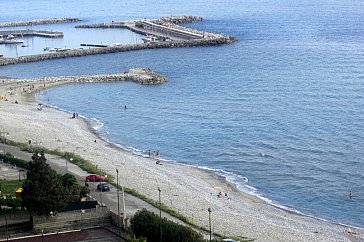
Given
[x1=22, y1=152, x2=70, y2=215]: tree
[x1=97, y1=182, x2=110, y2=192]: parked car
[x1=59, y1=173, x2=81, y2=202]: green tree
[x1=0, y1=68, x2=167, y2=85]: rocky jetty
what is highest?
[x1=22, y1=152, x2=70, y2=215]: tree

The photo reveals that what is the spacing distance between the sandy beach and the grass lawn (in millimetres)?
6638

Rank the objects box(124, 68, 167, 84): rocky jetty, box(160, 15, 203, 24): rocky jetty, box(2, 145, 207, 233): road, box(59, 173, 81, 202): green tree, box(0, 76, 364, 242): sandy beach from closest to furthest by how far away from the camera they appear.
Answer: box(59, 173, 81, 202): green tree → box(0, 76, 364, 242): sandy beach → box(2, 145, 207, 233): road → box(124, 68, 167, 84): rocky jetty → box(160, 15, 203, 24): rocky jetty

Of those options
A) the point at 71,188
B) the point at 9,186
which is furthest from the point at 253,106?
the point at 71,188

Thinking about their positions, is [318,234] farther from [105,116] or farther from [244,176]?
[105,116]

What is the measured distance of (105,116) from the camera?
217ft

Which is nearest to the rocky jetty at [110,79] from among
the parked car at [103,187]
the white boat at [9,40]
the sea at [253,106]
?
the sea at [253,106]

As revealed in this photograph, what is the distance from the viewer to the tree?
1315 inches

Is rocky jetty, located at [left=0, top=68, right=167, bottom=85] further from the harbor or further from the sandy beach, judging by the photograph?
the harbor

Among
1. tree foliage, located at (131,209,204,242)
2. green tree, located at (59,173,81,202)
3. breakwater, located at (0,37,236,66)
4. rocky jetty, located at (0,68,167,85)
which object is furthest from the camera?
breakwater, located at (0,37,236,66)

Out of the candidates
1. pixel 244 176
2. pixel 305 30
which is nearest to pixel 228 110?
pixel 244 176

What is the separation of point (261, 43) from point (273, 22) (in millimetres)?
31033

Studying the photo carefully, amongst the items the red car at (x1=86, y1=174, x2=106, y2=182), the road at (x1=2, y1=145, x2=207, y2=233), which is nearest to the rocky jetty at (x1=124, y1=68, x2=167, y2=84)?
the road at (x1=2, y1=145, x2=207, y2=233)

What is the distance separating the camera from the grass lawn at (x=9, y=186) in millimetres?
39775

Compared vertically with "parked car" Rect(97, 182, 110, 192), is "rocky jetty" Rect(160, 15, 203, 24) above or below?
below
